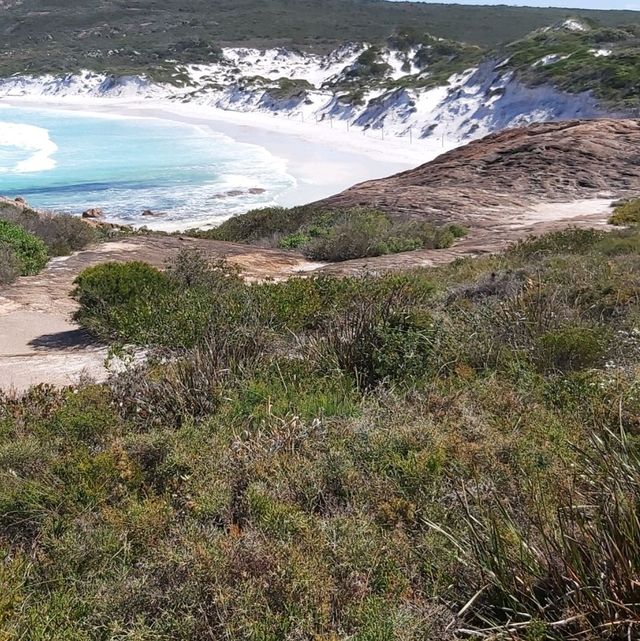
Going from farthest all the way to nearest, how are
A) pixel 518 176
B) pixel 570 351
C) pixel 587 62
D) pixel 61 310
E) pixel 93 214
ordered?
pixel 587 62
pixel 93 214
pixel 518 176
pixel 61 310
pixel 570 351

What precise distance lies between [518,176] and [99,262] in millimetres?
13365

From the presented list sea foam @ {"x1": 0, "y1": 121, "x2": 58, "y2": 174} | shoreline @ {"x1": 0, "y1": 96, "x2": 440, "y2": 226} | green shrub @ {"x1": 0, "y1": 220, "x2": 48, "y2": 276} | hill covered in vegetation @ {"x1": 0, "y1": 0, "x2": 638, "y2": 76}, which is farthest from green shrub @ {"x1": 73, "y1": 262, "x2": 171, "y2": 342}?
hill covered in vegetation @ {"x1": 0, "y1": 0, "x2": 638, "y2": 76}

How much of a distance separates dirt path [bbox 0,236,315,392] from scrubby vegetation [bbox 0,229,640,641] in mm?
644

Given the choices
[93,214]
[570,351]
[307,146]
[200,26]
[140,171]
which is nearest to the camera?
[570,351]

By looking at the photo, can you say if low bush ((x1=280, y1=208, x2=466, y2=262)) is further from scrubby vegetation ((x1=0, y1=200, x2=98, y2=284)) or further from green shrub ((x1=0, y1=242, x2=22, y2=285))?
green shrub ((x1=0, y1=242, x2=22, y2=285))

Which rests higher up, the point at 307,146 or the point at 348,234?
the point at 307,146

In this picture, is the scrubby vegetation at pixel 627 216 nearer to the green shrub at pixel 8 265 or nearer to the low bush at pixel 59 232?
the low bush at pixel 59 232

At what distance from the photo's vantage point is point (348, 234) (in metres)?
13.1

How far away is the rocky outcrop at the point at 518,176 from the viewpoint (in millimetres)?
17609

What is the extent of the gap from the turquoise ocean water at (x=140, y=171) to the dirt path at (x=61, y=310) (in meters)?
12.4

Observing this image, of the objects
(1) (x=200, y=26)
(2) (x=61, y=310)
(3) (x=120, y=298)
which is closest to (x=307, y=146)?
(2) (x=61, y=310)

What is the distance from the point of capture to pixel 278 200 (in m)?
28.3

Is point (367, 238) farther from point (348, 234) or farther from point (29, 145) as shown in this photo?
point (29, 145)

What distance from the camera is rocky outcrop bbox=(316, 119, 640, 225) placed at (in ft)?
57.8
